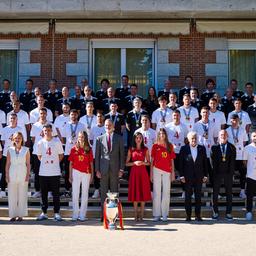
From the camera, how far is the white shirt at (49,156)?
1045 cm

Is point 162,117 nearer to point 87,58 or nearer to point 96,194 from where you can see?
point 96,194

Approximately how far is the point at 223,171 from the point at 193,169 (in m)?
0.70

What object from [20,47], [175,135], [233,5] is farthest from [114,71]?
[175,135]

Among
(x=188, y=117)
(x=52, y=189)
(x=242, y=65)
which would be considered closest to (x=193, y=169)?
(x=188, y=117)

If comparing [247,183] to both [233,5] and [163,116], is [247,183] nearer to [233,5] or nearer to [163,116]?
[163,116]

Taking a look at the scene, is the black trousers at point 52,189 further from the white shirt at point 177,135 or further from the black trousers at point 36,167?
the white shirt at point 177,135

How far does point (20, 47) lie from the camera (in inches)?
627

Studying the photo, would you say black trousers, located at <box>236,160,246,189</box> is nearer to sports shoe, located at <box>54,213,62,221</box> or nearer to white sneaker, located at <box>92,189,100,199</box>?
white sneaker, located at <box>92,189,100,199</box>

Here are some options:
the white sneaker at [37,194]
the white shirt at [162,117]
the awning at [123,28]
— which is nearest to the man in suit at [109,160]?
the white shirt at [162,117]

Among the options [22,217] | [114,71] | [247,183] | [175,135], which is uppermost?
[114,71]

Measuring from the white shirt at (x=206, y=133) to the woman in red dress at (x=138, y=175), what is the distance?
61.3 inches

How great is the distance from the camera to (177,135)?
11.5m

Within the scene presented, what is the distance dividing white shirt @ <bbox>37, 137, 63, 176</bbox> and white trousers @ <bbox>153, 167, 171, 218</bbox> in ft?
6.97

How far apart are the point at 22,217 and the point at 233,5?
28.8 feet
